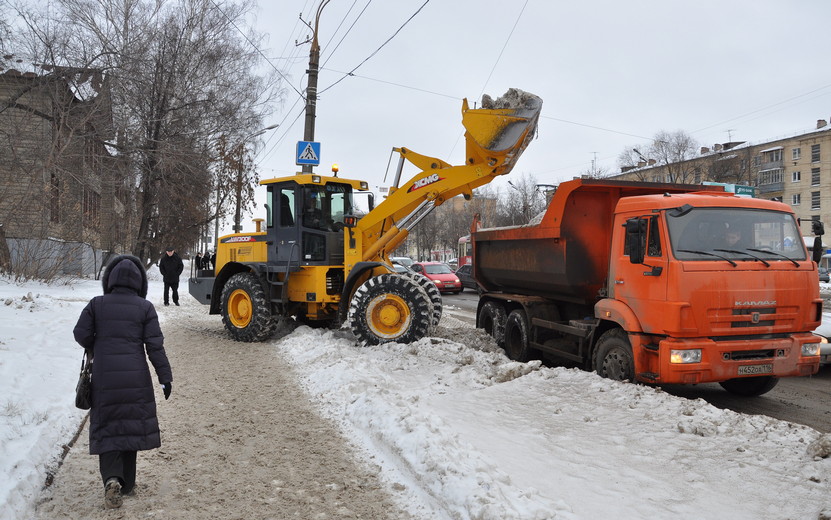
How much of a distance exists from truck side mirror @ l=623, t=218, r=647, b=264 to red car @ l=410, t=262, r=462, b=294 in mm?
19597

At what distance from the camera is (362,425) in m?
5.83

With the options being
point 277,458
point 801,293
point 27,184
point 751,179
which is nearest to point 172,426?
point 277,458

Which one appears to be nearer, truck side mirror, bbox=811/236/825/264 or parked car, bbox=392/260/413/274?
truck side mirror, bbox=811/236/825/264

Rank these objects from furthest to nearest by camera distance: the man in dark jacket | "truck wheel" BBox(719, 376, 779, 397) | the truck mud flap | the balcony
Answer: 1. the balcony
2. the man in dark jacket
3. the truck mud flap
4. "truck wheel" BBox(719, 376, 779, 397)

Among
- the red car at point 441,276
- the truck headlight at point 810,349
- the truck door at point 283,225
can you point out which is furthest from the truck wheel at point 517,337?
the red car at point 441,276

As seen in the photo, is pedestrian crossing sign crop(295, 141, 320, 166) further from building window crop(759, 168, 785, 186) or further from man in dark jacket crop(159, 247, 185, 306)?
building window crop(759, 168, 785, 186)

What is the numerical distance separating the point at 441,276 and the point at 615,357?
2025 cm

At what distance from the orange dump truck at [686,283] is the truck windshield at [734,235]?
0.01 m

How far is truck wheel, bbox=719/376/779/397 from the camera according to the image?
7.33 meters

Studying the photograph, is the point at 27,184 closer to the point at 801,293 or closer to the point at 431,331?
Answer: the point at 431,331

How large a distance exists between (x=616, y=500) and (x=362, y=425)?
259cm

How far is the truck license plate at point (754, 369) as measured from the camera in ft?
21.1

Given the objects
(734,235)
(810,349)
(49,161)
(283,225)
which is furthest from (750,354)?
(49,161)

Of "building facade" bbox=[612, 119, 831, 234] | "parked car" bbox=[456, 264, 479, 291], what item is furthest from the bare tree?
"parked car" bbox=[456, 264, 479, 291]
